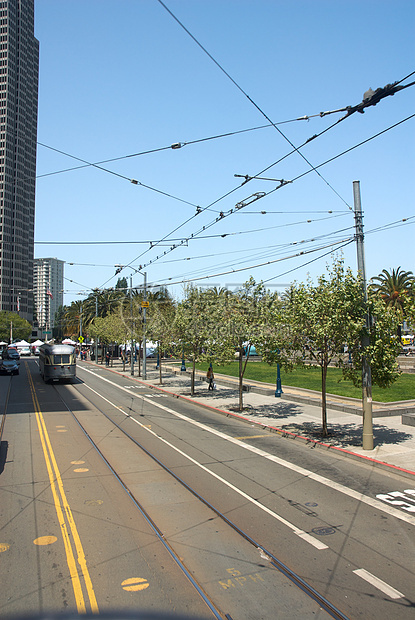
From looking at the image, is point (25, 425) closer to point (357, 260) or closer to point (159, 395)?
point (159, 395)

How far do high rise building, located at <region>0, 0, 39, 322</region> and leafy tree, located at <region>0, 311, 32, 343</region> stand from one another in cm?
3197

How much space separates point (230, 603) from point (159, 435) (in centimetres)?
1039

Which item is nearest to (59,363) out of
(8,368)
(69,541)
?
(8,368)

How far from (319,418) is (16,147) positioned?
6012 inches

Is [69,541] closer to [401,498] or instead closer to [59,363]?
[401,498]

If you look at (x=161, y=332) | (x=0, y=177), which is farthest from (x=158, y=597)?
(x=0, y=177)

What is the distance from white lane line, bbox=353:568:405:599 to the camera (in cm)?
587

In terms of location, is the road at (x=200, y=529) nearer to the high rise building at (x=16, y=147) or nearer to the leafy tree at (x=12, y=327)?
the leafy tree at (x=12, y=327)

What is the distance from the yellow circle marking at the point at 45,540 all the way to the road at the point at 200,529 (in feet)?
0.06

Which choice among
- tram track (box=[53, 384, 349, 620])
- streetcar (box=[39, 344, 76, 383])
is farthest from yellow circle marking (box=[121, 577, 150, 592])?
streetcar (box=[39, 344, 76, 383])

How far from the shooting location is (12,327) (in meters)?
103

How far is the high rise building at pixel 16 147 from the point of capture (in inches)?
5522

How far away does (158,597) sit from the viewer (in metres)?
5.61

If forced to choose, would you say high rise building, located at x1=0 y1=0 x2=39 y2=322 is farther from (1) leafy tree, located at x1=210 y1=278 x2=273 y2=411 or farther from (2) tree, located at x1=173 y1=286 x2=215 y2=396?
(1) leafy tree, located at x1=210 y1=278 x2=273 y2=411
